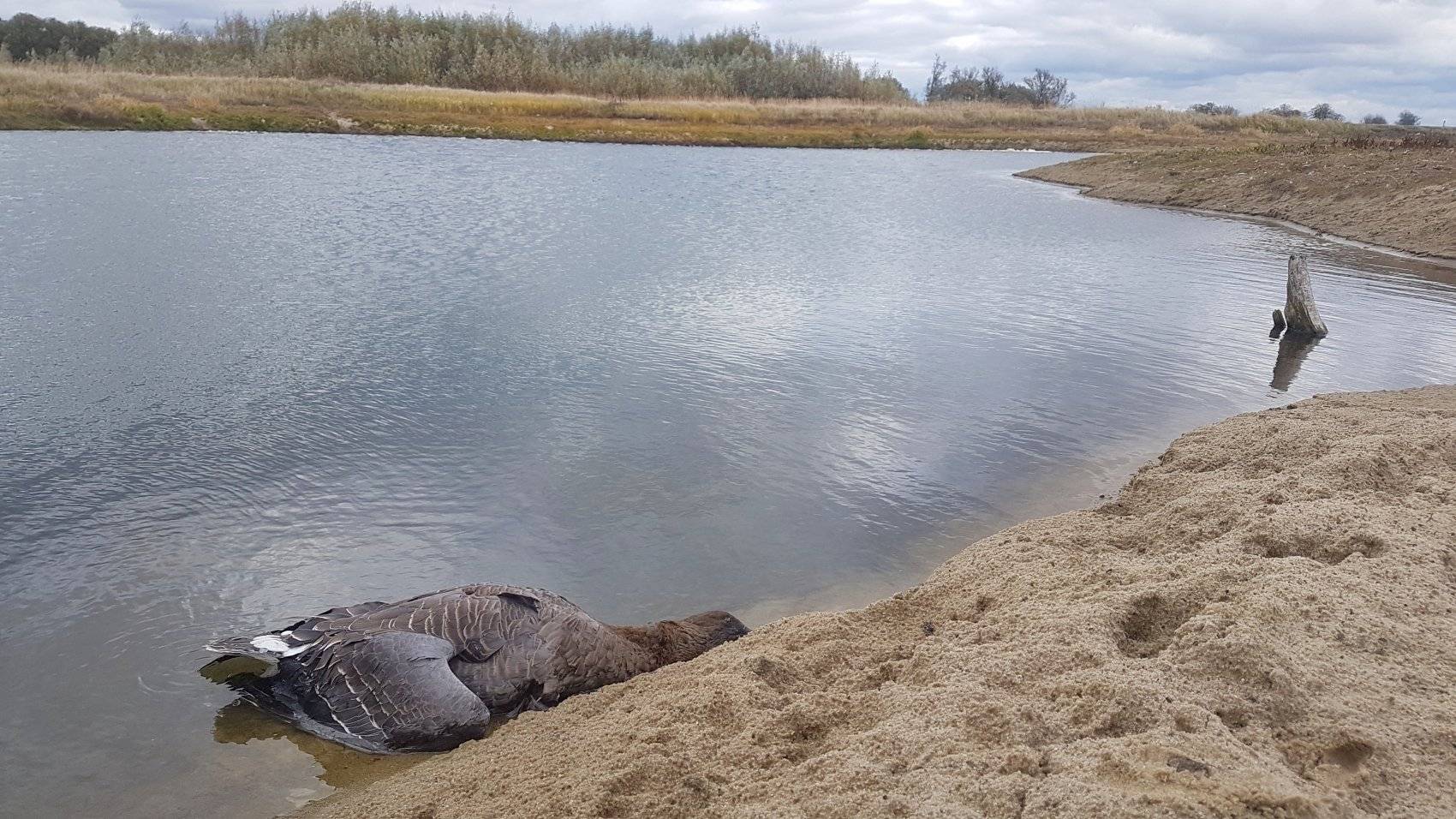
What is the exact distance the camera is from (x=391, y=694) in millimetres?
4293

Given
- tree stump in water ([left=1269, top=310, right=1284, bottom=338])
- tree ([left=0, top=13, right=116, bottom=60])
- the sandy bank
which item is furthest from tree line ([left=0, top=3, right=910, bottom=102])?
tree stump in water ([left=1269, top=310, right=1284, bottom=338])

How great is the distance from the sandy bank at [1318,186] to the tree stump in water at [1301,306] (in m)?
7.98

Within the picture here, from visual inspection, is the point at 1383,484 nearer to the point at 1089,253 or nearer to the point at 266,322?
the point at 266,322

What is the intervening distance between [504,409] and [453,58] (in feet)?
186

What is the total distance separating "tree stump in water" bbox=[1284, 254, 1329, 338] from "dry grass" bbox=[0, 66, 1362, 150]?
1059 inches

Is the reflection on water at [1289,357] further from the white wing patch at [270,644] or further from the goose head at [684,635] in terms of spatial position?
the white wing patch at [270,644]

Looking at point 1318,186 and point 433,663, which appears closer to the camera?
point 433,663

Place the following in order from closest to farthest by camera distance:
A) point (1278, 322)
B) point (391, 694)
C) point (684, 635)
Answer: point (391, 694) < point (684, 635) < point (1278, 322)

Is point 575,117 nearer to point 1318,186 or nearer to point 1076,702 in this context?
point 1318,186

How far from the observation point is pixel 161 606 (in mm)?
5293

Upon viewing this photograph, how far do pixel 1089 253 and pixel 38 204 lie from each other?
18037 mm

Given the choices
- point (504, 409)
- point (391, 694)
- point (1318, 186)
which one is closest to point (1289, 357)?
point (504, 409)

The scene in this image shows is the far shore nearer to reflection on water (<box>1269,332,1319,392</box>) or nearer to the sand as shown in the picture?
reflection on water (<box>1269,332,1319,392</box>)

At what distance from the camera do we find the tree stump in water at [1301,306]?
1202 centimetres
